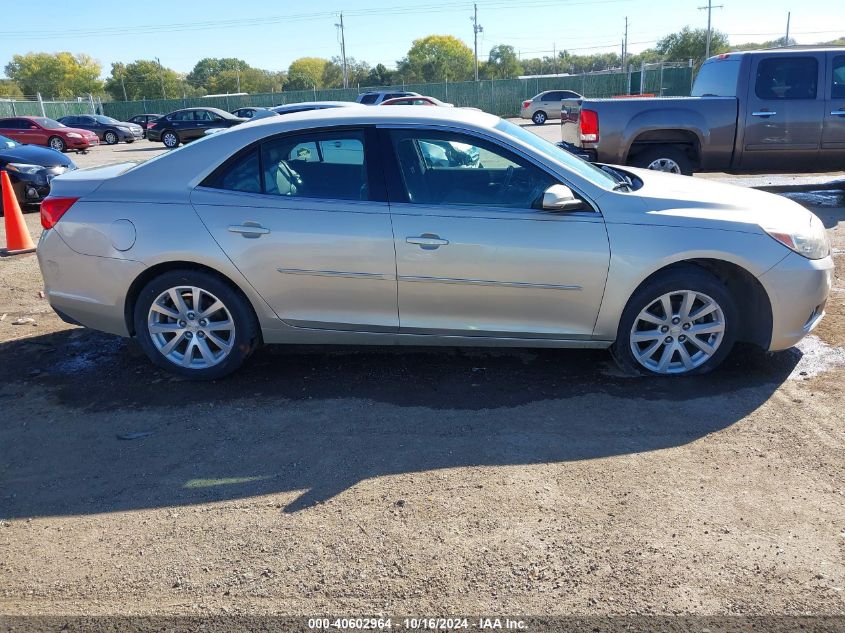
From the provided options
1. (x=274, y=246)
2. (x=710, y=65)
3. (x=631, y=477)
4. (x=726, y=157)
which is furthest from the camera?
(x=710, y=65)

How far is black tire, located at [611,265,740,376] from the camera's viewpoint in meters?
4.28

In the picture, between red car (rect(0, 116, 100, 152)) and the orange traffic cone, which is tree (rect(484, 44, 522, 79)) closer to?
red car (rect(0, 116, 100, 152))

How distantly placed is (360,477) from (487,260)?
1.54 meters

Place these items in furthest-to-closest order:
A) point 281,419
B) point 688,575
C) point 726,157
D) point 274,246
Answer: point 726,157, point 274,246, point 281,419, point 688,575

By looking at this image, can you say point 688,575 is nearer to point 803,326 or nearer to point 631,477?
point 631,477

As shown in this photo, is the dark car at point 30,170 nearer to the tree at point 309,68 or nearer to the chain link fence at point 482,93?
the chain link fence at point 482,93

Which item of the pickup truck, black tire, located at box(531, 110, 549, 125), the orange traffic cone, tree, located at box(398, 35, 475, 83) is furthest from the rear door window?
tree, located at box(398, 35, 475, 83)

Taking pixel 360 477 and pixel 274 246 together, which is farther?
pixel 274 246

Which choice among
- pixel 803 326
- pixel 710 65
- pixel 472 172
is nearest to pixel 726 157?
pixel 710 65

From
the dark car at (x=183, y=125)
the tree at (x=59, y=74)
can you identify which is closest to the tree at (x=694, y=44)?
the dark car at (x=183, y=125)

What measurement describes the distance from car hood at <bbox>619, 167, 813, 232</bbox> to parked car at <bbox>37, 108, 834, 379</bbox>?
0.05ft

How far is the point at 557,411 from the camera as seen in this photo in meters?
4.08

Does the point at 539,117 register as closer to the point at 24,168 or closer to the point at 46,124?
the point at 46,124

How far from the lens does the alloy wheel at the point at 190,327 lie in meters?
4.51
